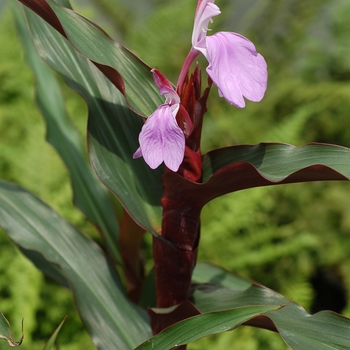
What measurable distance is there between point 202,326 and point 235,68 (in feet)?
0.70

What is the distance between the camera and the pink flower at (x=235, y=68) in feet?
1.21

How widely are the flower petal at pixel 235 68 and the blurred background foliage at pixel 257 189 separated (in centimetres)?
88

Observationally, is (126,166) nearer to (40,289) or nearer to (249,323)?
(249,323)

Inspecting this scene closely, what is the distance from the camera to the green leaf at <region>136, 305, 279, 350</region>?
41 cm

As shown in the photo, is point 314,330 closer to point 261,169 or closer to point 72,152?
point 261,169

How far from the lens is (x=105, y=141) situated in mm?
562

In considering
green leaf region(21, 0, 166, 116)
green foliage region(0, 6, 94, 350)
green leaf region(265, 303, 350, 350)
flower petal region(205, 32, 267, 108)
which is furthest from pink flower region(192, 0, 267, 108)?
green foliage region(0, 6, 94, 350)

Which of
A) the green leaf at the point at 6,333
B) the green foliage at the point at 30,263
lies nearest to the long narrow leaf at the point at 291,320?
the green leaf at the point at 6,333

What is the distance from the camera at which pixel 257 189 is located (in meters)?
1.35

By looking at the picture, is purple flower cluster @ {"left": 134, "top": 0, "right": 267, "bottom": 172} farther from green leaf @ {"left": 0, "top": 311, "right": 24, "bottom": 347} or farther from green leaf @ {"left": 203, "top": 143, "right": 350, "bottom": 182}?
green leaf @ {"left": 0, "top": 311, "right": 24, "bottom": 347}

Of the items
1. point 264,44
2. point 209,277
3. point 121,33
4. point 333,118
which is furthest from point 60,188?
point 121,33

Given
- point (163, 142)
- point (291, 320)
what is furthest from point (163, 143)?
point (291, 320)

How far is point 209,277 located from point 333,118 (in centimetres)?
134

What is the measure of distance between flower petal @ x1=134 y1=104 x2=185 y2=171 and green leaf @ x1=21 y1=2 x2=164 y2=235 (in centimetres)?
14
